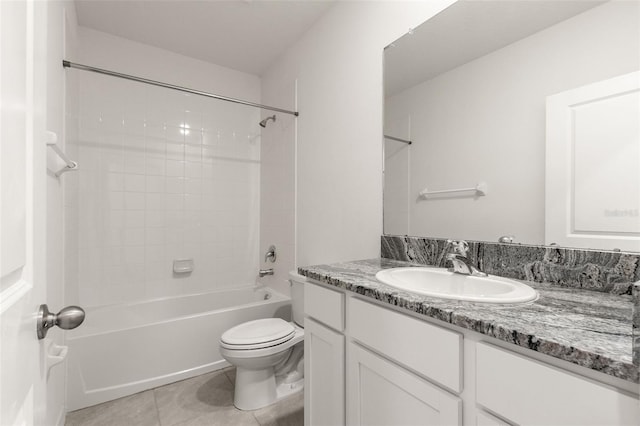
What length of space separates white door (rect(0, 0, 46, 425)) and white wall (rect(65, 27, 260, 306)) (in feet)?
5.25

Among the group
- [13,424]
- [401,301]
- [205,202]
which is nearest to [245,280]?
[205,202]

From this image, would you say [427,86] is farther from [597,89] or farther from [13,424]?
[13,424]

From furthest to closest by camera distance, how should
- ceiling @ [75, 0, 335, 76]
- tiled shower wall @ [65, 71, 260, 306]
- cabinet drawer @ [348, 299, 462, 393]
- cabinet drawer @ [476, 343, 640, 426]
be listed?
tiled shower wall @ [65, 71, 260, 306]
ceiling @ [75, 0, 335, 76]
cabinet drawer @ [348, 299, 462, 393]
cabinet drawer @ [476, 343, 640, 426]

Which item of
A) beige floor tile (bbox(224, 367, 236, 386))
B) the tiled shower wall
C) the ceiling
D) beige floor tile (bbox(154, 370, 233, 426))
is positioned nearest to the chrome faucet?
beige floor tile (bbox(154, 370, 233, 426))

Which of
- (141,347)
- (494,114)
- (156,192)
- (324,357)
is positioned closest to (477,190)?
(494,114)

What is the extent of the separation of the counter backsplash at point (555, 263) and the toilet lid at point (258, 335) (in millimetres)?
943

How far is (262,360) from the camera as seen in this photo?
159 cm

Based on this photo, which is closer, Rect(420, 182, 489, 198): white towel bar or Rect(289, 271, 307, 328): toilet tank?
Rect(420, 182, 489, 198): white towel bar

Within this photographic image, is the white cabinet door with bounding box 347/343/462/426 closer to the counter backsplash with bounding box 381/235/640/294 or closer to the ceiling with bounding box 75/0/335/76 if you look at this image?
the counter backsplash with bounding box 381/235/640/294

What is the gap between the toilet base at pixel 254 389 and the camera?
5.36 feet

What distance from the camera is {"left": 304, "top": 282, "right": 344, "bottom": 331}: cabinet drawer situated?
1025mm

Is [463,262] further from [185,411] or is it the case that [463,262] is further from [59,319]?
[185,411]

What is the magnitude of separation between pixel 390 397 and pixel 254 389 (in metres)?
1.11

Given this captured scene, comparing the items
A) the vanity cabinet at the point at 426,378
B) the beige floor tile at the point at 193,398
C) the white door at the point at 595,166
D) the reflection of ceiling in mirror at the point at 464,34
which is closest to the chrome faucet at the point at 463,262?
the white door at the point at 595,166
